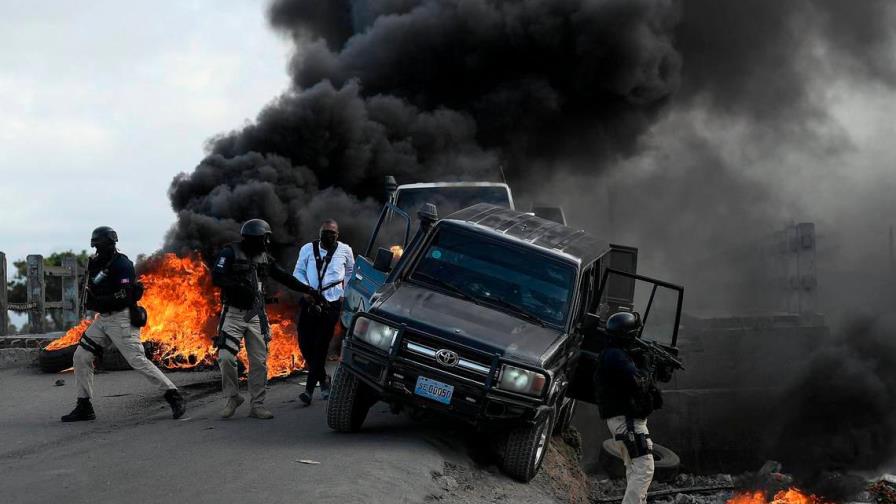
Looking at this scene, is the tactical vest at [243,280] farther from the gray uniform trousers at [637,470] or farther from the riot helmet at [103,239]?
the gray uniform trousers at [637,470]

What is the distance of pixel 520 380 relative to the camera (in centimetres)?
628

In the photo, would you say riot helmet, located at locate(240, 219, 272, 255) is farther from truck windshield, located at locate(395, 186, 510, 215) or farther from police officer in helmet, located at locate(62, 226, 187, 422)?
truck windshield, located at locate(395, 186, 510, 215)

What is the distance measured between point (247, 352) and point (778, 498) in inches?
295

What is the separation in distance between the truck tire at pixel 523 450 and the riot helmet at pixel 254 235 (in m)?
2.91

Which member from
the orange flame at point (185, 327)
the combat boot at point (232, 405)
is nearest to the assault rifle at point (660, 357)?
A: the combat boot at point (232, 405)

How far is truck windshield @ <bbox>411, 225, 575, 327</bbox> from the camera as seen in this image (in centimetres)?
717

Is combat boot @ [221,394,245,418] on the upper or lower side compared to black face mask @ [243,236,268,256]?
lower

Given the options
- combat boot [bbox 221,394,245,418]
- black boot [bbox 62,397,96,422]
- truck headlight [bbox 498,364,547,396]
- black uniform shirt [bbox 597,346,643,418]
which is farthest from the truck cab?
black boot [bbox 62,397,96,422]

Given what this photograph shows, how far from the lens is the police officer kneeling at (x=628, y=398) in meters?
6.34

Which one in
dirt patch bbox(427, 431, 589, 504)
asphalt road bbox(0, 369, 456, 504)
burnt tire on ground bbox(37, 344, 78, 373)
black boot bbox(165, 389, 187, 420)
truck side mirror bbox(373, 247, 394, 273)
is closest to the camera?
asphalt road bbox(0, 369, 456, 504)

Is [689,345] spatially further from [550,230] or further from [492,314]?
[492,314]

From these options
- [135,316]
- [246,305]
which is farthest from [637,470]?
[135,316]

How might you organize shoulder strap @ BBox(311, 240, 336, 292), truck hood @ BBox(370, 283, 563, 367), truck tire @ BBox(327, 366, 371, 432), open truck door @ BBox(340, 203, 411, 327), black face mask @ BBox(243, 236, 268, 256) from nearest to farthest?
truck hood @ BBox(370, 283, 563, 367), truck tire @ BBox(327, 366, 371, 432), black face mask @ BBox(243, 236, 268, 256), open truck door @ BBox(340, 203, 411, 327), shoulder strap @ BBox(311, 240, 336, 292)

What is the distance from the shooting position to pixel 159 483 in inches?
219
